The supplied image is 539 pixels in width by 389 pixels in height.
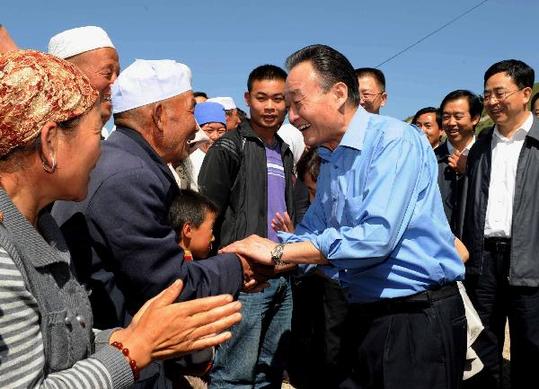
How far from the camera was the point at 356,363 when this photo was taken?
11.1 feet

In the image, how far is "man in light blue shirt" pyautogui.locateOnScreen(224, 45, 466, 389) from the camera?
2951 mm

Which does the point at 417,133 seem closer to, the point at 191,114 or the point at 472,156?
the point at 191,114

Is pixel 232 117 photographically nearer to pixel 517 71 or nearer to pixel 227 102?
pixel 227 102

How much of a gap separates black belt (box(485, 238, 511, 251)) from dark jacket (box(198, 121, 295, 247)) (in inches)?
84.5

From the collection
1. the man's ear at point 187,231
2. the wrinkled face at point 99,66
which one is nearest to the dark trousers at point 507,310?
the man's ear at point 187,231

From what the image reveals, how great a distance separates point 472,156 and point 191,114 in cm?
371

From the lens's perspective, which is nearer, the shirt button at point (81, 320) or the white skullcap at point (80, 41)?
the shirt button at point (81, 320)

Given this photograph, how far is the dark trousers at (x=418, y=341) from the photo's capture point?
309 cm

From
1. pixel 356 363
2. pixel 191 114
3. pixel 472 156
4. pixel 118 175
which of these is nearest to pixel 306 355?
pixel 356 363

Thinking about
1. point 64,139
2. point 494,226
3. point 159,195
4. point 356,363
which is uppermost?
point 64,139

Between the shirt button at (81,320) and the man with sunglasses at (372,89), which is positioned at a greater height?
the man with sunglasses at (372,89)

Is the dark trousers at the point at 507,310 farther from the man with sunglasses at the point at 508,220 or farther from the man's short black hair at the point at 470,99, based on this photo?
the man's short black hair at the point at 470,99

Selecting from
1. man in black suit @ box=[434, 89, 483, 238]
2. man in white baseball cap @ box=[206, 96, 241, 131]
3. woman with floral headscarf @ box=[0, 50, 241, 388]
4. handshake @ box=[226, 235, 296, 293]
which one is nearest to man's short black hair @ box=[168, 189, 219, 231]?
handshake @ box=[226, 235, 296, 293]

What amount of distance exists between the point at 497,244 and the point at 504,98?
1.44 m
